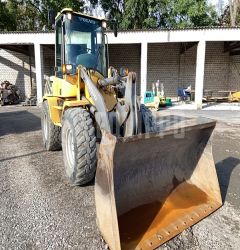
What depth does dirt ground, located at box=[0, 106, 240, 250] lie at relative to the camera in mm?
2400

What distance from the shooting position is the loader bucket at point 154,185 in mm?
2324

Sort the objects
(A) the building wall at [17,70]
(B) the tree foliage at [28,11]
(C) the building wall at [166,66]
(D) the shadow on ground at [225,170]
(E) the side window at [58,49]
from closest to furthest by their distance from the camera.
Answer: (D) the shadow on ground at [225,170] < (E) the side window at [58,49] < (A) the building wall at [17,70] < (C) the building wall at [166,66] < (B) the tree foliage at [28,11]

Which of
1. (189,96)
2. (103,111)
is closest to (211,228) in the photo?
(103,111)

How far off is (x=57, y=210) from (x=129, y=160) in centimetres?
102

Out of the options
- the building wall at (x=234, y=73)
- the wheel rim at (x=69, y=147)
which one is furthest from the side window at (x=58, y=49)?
the building wall at (x=234, y=73)

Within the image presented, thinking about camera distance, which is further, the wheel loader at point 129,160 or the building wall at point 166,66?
the building wall at point 166,66

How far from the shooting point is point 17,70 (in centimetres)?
1566

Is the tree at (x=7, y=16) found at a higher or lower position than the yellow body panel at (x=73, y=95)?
higher

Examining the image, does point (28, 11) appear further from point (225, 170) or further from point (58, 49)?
point (225, 170)

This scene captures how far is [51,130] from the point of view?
4938 mm

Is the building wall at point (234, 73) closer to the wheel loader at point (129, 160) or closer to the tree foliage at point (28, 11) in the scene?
the tree foliage at point (28, 11)

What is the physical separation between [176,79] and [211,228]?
1411cm

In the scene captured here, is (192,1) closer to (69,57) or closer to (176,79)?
(176,79)

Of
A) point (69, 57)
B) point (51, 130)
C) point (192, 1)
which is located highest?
point (192, 1)
